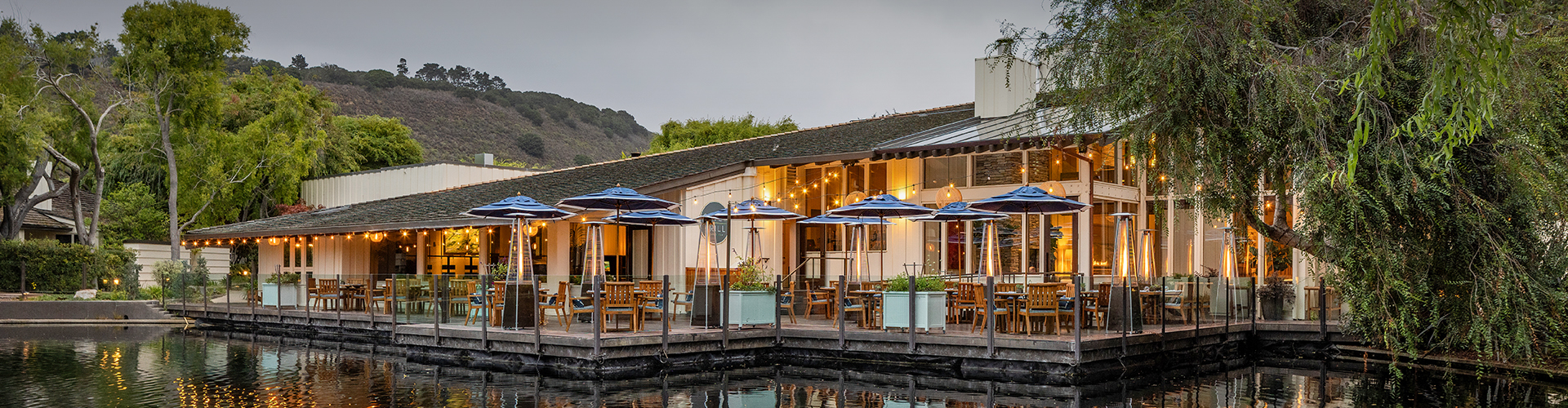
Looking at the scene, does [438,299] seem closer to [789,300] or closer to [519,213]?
[519,213]

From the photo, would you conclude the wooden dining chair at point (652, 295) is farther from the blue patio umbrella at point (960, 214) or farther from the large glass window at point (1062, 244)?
the large glass window at point (1062, 244)

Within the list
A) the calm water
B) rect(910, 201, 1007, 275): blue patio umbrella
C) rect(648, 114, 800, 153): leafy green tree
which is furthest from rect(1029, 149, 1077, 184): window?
rect(648, 114, 800, 153): leafy green tree

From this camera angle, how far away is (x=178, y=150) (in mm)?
30031

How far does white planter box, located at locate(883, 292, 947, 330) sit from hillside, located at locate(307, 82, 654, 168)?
58.2 meters

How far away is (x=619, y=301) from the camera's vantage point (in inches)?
532

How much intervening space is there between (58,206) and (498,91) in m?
53.1

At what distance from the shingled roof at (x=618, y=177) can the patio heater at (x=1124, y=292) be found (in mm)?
4892

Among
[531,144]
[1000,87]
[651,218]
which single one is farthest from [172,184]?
[531,144]

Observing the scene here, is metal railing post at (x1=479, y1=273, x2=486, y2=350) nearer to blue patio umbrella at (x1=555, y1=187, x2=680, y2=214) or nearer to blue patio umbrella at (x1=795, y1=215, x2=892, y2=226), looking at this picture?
blue patio umbrella at (x1=555, y1=187, x2=680, y2=214)

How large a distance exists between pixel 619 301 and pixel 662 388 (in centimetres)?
212

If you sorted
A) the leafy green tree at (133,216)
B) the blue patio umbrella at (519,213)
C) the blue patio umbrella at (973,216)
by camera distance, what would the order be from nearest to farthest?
the blue patio umbrella at (519,213), the blue patio umbrella at (973,216), the leafy green tree at (133,216)

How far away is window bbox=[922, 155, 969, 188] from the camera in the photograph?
19516 millimetres

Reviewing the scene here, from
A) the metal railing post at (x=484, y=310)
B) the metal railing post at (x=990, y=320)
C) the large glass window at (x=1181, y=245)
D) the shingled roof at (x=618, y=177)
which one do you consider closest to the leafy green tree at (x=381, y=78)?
the shingled roof at (x=618, y=177)

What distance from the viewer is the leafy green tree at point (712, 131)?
160ft
